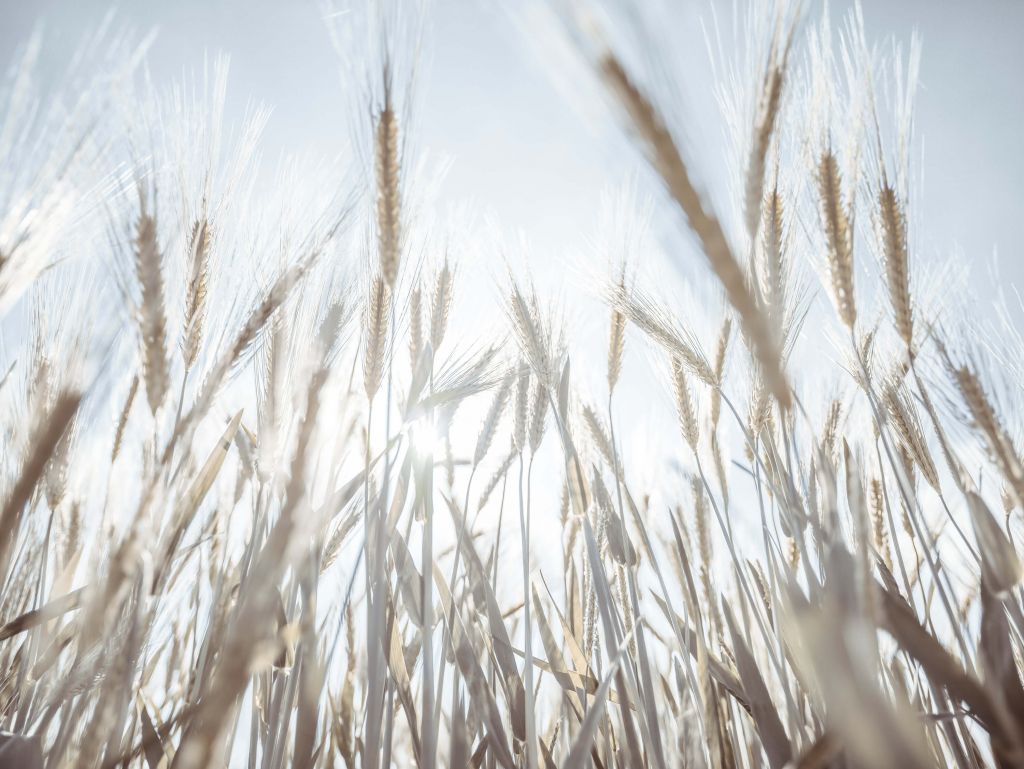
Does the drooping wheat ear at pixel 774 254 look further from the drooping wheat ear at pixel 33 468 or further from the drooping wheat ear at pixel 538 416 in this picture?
the drooping wheat ear at pixel 33 468

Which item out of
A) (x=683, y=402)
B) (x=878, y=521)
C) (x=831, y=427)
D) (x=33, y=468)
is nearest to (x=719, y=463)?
(x=683, y=402)

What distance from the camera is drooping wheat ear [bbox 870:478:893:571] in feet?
6.95

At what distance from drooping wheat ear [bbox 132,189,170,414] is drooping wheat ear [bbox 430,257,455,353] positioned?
93cm

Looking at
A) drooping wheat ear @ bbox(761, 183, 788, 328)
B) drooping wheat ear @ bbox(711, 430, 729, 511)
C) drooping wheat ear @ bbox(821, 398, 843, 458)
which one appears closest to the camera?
drooping wheat ear @ bbox(761, 183, 788, 328)

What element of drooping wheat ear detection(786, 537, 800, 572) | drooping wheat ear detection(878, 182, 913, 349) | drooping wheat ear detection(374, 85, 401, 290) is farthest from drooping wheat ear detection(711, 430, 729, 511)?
drooping wheat ear detection(374, 85, 401, 290)

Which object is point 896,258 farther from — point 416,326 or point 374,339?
point 416,326

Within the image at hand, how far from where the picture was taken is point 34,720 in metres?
1.32

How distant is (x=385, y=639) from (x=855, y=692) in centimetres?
94

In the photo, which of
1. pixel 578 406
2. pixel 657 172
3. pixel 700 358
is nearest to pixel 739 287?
pixel 657 172

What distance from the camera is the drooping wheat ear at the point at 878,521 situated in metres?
2.12

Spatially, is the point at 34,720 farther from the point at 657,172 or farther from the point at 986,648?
the point at 986,648

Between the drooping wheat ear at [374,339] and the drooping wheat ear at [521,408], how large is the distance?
55cm

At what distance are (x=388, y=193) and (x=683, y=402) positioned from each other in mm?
1300

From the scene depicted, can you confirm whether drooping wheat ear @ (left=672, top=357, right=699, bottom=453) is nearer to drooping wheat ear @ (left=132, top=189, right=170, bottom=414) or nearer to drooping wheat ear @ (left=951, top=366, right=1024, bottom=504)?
drooping wheat ear @ (left=951, top=366, right=1024, bottom=504)
